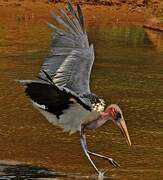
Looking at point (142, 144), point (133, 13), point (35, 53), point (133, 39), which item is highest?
point (142, 144)

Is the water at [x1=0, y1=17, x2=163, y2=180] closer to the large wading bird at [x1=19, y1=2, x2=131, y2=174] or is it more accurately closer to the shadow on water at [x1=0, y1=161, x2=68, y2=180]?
the shadow on water at [x1=0, y1=161, x2=68, y2=180]

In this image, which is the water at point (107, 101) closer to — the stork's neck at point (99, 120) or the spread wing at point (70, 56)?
the stork's neck at point (99, 120)

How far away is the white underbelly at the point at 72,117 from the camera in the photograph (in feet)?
21.5

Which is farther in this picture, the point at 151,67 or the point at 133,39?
the point at 133,39

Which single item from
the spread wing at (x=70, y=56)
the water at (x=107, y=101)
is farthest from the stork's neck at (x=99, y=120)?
the water at (x=107, y=101)

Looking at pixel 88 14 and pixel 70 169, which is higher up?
pixel 70 169

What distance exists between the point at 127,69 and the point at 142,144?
18.2 ft

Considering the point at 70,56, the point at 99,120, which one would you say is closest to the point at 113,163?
the point at 99,120

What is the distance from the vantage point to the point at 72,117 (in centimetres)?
669

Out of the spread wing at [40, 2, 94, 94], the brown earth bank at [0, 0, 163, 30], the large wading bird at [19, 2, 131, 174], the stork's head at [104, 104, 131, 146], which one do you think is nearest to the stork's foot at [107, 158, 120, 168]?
the large wading bird at [19, 2, 131, 174]

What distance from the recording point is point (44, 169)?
6992mm

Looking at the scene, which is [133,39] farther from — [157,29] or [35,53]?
[35,53]

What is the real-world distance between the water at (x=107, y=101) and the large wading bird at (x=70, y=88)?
0.39 meters

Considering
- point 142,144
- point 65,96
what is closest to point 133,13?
point 142,144
